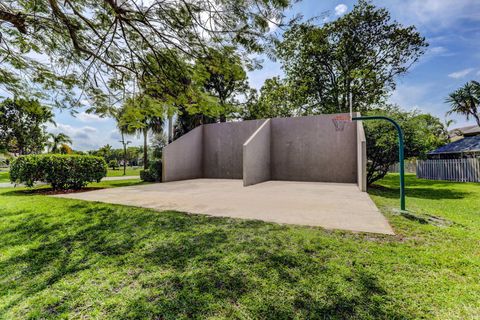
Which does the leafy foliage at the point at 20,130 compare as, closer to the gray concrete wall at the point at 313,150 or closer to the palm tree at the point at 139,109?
the palm tree at the point at 139,109

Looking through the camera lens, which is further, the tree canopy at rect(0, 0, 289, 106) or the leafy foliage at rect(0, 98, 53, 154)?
the leafy foliage at rect(0, 98, 53, 154)

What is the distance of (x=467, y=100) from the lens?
26.4m

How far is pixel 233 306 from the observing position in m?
2.00

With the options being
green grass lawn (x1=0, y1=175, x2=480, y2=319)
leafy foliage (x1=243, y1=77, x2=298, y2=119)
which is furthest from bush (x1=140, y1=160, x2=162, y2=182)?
leafy foliage (x1=243, y1=77, x2=298, y2=119)

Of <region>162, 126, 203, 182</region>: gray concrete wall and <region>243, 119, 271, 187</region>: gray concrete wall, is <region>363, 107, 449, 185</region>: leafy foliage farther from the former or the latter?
<region>162, 126, 203, 182</region>: gray concrete wall

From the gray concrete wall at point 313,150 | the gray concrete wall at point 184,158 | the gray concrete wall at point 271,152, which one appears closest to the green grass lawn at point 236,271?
the gray concrete wall at point 271,152

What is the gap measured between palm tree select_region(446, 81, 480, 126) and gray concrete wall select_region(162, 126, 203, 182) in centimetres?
3196

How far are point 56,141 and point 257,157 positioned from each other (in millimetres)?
36670

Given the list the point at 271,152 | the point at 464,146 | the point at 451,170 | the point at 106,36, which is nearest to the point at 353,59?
the point at 451,170

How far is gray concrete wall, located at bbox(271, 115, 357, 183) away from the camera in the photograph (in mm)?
11312

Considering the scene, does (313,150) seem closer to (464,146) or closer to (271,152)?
(271,152)

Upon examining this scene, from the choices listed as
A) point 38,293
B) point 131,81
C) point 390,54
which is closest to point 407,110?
point 390,54

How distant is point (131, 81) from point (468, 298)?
274 inches

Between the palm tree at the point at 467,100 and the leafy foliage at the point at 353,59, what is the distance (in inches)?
643
